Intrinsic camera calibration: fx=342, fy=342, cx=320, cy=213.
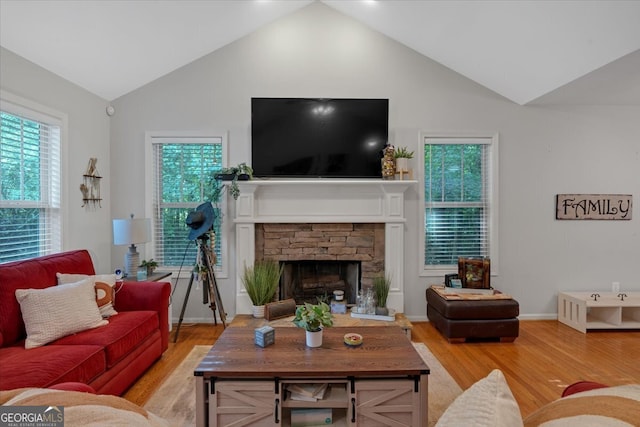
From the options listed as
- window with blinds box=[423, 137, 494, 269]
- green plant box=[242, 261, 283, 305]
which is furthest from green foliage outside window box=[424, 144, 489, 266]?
green plant box=[242, 261, 283, 305]

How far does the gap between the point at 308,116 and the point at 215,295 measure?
222cm

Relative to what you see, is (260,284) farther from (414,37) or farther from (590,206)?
(590,206)

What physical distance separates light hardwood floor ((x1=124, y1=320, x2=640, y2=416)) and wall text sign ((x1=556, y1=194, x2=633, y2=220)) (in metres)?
1.31

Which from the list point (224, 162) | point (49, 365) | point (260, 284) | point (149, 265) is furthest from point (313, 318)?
point (224, 162)

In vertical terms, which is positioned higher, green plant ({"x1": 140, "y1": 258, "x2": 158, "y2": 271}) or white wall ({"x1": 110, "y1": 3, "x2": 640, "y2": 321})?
white wall ({"x1": 110, "y1": 3, "x2": 640, "y2": 321})

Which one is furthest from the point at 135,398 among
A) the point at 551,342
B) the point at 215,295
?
the point at 551,342

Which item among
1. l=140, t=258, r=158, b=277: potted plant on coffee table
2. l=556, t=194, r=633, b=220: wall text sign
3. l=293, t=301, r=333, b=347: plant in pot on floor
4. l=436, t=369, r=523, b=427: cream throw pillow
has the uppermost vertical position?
l=556, t=194, r=633, b=220: wall text sign

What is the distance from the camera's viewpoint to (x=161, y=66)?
379 centimetres

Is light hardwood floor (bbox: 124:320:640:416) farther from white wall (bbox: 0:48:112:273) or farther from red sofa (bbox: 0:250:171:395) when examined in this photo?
Result: white wall (bbox: 0:48:112:273)

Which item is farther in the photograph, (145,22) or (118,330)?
(145,22)

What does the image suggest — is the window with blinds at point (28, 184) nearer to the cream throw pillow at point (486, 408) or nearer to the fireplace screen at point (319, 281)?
the fireplace screen at point (319, 281)

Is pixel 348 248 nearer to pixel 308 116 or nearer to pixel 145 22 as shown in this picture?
pixel 308 116

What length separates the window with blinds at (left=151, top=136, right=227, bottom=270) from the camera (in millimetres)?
4039

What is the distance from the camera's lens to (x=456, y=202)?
4.14m
